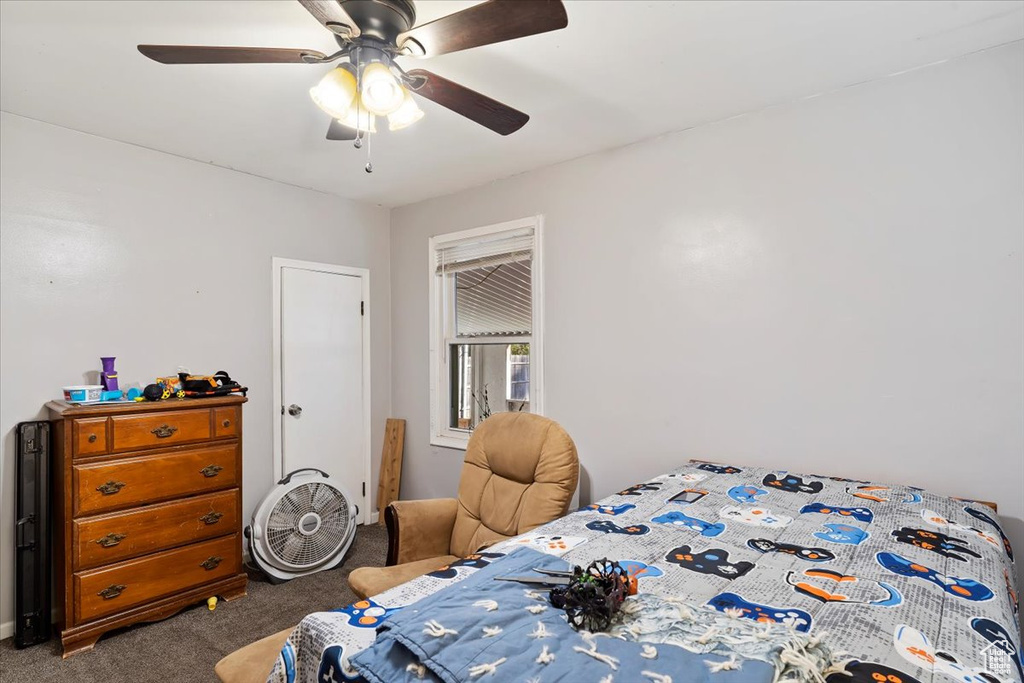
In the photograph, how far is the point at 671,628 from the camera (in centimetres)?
103

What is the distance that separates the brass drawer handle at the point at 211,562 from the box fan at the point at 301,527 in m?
0.22

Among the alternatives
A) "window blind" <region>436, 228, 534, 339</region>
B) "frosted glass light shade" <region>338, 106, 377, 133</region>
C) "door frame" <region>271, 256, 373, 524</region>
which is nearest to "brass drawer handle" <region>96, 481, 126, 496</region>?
"door frame" <region>271, 256, 373, 524</region>

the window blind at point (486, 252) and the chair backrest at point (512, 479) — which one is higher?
the window blind at point (486, 252)

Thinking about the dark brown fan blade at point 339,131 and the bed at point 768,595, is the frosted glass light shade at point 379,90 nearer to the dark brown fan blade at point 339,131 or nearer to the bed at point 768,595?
the dark brown fan blade at point 339,131

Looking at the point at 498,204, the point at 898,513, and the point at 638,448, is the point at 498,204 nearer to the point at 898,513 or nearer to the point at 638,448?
the point at 638,448

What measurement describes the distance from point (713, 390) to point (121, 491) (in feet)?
9.69

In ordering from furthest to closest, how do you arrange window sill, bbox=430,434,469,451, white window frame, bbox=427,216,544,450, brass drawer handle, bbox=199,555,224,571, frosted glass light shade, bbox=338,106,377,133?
window sill, bbox=430,434,469,451 < white window frame, bbox=427,216,544,450 < brass drawer handle, bbox=199,555,224,571 < frosted glass light shade, bbox=338,106,377,133

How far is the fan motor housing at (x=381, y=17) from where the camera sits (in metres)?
1.50

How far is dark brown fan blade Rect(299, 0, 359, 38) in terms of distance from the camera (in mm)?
1363

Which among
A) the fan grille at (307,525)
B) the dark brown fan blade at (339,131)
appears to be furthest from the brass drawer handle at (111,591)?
the dark brown fan blade at (339,131)

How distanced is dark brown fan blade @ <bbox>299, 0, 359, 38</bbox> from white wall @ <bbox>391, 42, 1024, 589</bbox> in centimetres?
181

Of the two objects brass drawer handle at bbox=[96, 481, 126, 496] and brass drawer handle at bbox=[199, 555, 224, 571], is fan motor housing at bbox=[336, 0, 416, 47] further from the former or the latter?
brass drawer handle at bbox=[199, 555, 224, 571]

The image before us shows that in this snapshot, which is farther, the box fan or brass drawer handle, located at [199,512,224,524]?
Answer: the box fan

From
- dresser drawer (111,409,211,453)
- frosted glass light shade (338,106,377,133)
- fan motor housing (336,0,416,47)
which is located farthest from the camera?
dresser drawer (111,409,211,453)
